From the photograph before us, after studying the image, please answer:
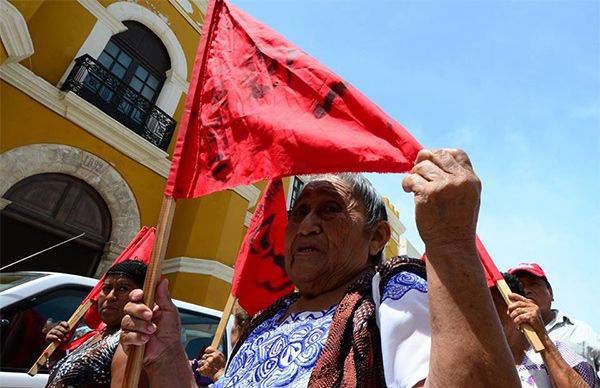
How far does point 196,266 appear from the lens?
920 cm

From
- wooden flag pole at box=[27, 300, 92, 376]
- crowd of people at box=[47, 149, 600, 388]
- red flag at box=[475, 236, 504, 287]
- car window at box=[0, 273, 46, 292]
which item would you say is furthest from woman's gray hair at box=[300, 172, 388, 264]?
car window at box=[0, 273, 46, 292]

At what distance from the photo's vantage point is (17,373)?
3.09 m

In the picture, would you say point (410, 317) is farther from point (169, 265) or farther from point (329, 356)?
point (169, 265)

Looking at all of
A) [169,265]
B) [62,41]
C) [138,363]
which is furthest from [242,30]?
[169,265]

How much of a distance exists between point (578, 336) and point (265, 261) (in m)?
→ 2.25

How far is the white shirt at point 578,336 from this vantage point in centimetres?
299

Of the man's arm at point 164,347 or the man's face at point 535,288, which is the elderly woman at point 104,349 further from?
the man's face at point 535,288

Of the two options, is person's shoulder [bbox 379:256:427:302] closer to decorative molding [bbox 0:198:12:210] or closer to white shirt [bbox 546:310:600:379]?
white shirt [bbox 546:310:600:379]

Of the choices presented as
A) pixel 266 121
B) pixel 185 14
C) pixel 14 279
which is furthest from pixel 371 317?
pixel 185 14

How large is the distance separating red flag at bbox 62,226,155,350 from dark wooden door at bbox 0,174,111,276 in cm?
433

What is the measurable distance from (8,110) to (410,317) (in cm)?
777

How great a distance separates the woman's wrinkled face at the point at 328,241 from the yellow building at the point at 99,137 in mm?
6823

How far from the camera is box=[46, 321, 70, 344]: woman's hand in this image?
3.20m

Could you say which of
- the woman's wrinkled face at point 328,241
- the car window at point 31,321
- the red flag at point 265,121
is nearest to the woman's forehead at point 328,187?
the woman's wrinkled face at point 328,241
